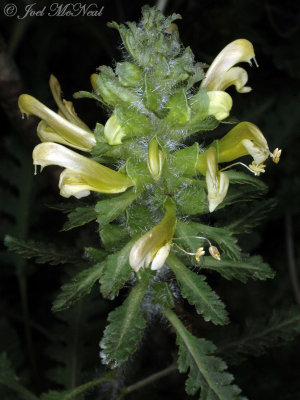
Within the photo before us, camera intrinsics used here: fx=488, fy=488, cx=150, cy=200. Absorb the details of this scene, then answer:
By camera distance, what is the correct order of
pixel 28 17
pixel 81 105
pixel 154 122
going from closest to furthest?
pixel 154 122
pixel 28 17
pixel 81 105

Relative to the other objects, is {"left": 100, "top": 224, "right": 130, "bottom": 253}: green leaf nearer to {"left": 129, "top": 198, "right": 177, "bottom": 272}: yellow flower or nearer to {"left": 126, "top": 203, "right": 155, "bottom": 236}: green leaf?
{"left": 126, "top": 203, "right": 155, "bottom": 236}: green leaf

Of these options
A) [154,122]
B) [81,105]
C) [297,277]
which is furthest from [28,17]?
[297,277]

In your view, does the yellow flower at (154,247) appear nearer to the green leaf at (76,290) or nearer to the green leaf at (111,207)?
the green leaf at (111,207)

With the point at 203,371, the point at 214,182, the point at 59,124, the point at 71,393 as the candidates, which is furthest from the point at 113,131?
the point at 71,393

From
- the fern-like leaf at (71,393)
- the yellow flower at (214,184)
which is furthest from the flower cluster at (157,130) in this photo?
the fern-like leaf at (71,393)

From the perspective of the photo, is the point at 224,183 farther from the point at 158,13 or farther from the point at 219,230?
the point at 158,13

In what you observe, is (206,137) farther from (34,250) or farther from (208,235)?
(34,250)
